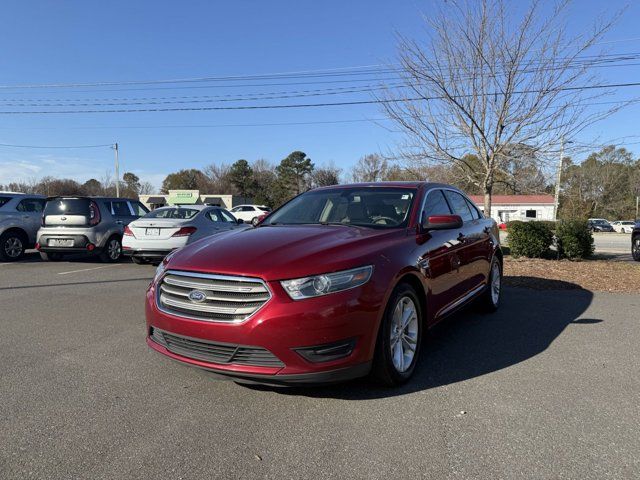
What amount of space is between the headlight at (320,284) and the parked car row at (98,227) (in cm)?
739

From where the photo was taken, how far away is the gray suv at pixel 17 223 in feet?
38.0

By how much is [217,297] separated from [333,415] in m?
1.10

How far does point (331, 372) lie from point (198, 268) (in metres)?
1.15

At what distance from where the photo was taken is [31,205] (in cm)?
1229

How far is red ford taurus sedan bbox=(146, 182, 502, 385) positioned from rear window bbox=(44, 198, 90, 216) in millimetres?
8497

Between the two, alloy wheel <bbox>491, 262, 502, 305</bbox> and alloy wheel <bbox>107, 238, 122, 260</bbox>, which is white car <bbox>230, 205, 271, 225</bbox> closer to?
alloy wheel <bbox>107, 238, 122, 260</bbox>

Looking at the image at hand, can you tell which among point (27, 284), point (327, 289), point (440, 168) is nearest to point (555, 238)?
point (440, 168)

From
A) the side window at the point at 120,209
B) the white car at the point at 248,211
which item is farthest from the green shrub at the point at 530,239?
the white car at the point at 248,211

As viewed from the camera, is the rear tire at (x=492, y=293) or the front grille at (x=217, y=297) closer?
the front grille at (x=217, y=297)

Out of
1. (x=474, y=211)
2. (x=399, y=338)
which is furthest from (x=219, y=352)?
(x=474, y=211)

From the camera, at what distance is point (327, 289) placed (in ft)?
10.0

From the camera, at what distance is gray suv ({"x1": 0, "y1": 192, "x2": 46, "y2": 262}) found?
38.0ft

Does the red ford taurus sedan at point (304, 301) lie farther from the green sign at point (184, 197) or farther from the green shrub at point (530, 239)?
the green sign at point (184, 197)

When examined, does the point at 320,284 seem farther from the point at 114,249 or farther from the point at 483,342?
the point at 114,249
